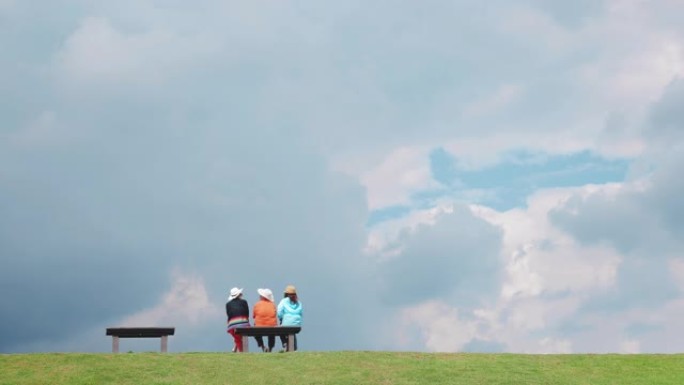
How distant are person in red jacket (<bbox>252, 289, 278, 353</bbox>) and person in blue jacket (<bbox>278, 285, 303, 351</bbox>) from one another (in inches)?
11.3

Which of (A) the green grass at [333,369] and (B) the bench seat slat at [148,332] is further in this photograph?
(B) the bench seat slat at [148,332]

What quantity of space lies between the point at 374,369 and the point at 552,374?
16.7 feet

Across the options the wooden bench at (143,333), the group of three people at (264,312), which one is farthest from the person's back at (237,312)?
the wooden bench at (143,333)

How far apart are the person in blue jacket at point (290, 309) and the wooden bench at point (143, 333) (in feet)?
12.1

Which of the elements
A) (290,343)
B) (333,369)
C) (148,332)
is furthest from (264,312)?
(333,369)

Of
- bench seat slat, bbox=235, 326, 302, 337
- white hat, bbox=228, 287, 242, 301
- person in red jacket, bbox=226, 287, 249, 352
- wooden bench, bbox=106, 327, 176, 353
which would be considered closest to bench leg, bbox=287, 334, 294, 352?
bench seat slat, bbox=235, 326, 302, 337

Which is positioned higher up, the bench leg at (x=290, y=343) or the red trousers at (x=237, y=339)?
the red trousers at (x=237, y=339)

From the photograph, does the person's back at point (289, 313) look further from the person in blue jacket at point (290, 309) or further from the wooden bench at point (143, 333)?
the wooden bench at point (143, 333)

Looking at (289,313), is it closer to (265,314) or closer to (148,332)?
(265,314)

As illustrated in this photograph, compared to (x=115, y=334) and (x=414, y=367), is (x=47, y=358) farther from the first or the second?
(x=414, y=367)

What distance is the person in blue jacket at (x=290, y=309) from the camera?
112ft

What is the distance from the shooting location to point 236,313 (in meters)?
34.8

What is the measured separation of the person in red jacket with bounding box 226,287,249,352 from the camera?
34688 millimetres

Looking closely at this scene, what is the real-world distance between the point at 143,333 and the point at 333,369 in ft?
28.7
